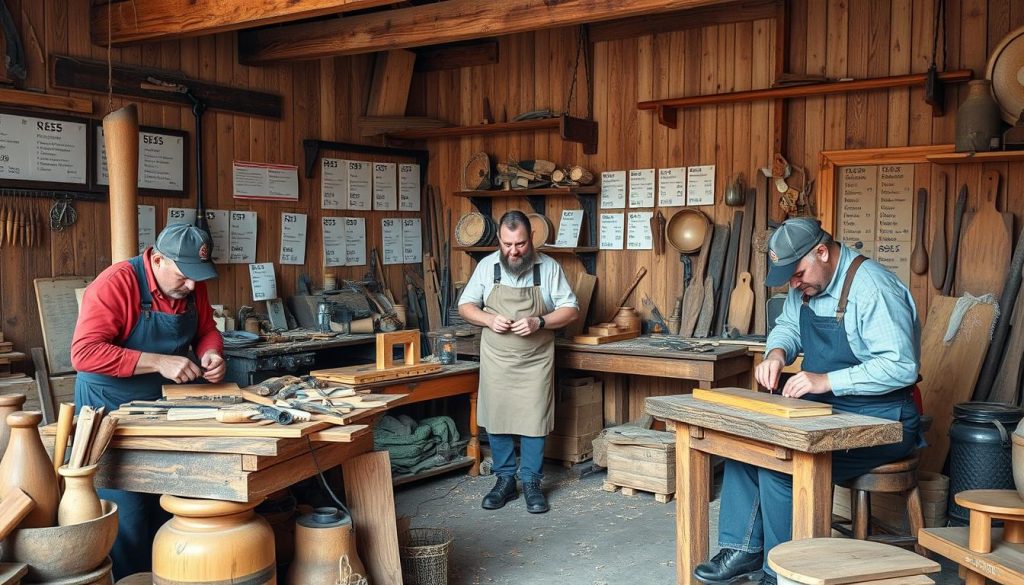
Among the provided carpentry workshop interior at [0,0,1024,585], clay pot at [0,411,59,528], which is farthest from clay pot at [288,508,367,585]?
clay pot at [0,411,59,528]

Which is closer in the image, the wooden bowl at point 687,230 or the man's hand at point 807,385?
the man's hand at point 807,385

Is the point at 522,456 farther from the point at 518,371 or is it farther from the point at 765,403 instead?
the point at 765,403

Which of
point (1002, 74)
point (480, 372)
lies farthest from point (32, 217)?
point (1002, 74)

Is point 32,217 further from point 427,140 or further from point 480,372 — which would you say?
point 427,140

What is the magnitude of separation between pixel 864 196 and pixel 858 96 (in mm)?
607

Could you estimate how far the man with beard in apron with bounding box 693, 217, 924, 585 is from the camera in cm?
351

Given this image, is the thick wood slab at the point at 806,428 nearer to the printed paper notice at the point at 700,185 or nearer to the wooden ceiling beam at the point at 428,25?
the wooden ceiling beam at the point at 428,25

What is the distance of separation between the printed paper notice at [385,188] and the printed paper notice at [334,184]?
0.29m

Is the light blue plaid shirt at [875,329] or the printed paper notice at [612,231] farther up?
the printed paper notice at [612,231]

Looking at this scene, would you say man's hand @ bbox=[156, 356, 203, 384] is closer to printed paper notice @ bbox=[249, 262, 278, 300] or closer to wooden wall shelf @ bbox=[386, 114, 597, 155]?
printed paper notice @ bbox=[249, 262, 278, 300]

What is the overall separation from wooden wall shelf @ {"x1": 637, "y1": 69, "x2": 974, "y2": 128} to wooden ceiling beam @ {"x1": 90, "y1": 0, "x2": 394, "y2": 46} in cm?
228

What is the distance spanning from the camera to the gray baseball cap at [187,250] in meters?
3.55

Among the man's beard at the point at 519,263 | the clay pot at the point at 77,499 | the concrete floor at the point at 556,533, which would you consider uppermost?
the man's beard at the point at 519,263

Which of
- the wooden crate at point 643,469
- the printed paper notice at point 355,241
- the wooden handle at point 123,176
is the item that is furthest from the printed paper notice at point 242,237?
the wooden crate at point 643,469
